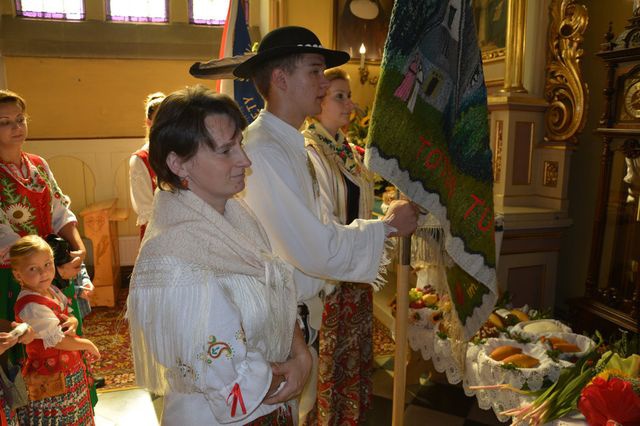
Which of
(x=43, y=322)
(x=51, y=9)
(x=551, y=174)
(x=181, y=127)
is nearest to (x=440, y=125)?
(x=181, y=127)

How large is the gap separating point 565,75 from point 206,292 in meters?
3.06

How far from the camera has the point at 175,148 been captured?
1.20 meters

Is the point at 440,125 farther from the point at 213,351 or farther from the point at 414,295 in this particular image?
the point at 414,295

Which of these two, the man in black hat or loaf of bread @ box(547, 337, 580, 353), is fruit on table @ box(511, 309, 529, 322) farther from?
the man in black hat

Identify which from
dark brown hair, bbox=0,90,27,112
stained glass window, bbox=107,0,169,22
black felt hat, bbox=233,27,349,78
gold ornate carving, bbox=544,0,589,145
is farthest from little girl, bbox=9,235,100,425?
stained glass window, bbox=107,0,169,22

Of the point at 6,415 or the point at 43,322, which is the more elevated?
the point at 43,322

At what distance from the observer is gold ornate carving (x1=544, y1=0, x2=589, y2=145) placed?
3.22m

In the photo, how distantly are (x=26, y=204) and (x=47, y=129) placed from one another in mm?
4182

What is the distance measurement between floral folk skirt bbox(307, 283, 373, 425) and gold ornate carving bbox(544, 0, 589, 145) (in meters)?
1.88

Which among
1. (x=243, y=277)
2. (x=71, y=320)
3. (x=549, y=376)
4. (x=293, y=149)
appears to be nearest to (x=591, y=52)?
(x=549, y=376)

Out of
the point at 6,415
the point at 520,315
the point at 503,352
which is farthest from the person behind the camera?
the point at 520,315

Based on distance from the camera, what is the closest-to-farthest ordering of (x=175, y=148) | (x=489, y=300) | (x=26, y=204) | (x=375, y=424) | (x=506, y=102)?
(x=175, y=148)
(x=489, y=300)
(x=26, y=204)
(x=375, y=424)
(x=506, y=102)

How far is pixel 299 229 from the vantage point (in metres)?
1.65

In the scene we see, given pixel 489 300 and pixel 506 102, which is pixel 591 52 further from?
pixel 489 300
